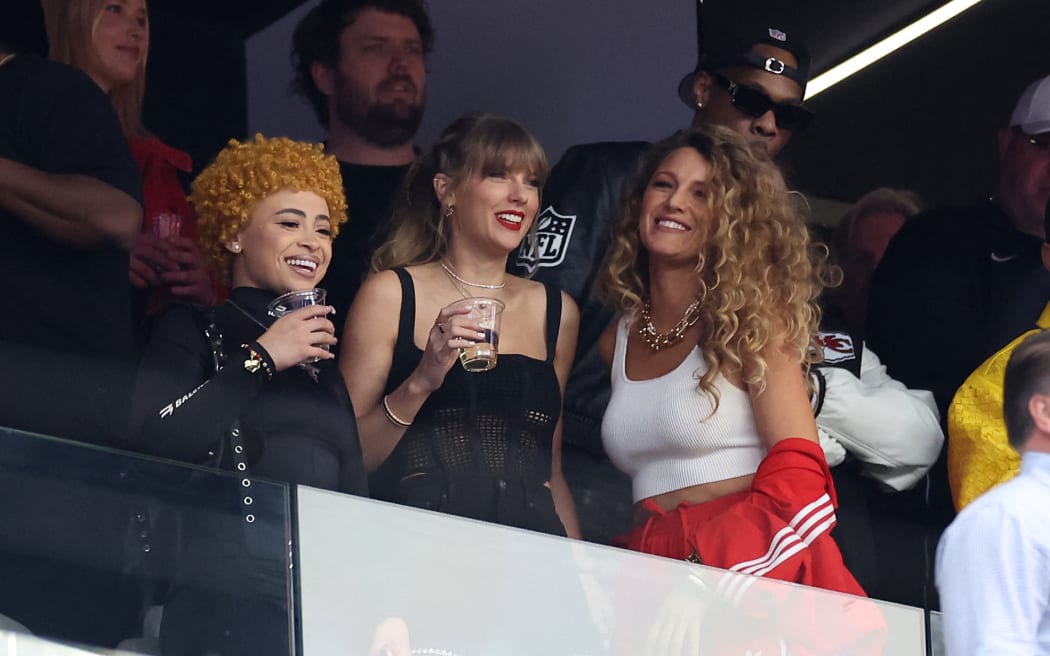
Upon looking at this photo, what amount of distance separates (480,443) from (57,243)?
2.85 feet

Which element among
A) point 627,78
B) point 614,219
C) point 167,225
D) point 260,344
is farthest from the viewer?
point 627,78

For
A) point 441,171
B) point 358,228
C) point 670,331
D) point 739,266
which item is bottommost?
point 670,331

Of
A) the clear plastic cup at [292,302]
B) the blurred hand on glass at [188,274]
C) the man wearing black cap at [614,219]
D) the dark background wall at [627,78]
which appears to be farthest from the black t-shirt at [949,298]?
the blurred hand on glass at [188,274]

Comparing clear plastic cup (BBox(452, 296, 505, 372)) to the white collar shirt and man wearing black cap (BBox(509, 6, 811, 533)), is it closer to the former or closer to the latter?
man wearing black cap (BBox(509, 6, 811, 533))

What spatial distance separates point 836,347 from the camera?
402 cm

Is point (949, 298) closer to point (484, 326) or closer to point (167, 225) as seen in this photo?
point (484, 326)

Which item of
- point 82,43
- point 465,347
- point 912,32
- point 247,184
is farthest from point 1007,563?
point 912,32

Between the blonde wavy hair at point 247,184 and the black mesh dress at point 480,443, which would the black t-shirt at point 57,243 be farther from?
the black mesh dress at point 480,443

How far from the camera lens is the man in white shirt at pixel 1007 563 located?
294 centimetres

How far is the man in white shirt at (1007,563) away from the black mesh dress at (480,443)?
0.84 m

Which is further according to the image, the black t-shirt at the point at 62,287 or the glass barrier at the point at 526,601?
the black t-shirt at the point at 62,287

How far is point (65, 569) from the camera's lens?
3.10 m

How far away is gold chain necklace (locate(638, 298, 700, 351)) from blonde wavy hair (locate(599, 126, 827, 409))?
2cm

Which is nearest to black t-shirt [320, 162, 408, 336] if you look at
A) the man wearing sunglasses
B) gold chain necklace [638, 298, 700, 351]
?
gold chain necklace [638, 298, 700, 351]
